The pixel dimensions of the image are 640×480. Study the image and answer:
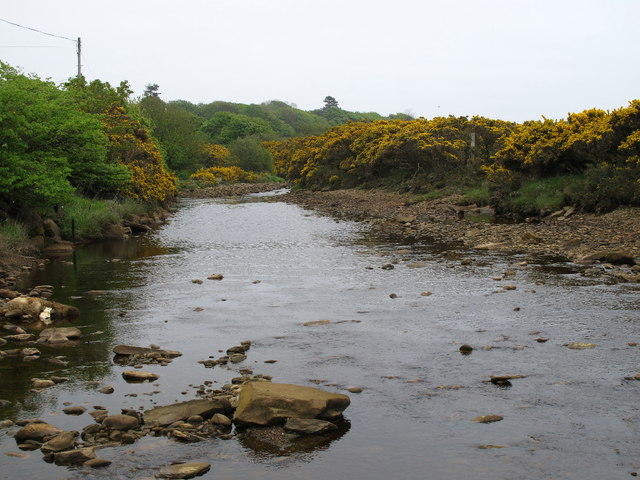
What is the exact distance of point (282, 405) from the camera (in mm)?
8234

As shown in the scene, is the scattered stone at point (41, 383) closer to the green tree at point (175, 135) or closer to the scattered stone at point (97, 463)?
the scattered stone at point (97, 463)

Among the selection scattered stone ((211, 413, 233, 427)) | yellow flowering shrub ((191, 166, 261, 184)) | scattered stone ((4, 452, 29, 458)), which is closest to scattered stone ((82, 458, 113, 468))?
scattered stone ((4, 452, 29, 458))

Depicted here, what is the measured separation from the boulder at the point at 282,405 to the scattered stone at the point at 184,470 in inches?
43.4

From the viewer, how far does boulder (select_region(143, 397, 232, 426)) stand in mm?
8273

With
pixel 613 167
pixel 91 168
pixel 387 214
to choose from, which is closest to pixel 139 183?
pixel 91 168

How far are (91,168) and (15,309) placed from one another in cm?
1769

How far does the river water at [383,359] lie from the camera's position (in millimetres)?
7289

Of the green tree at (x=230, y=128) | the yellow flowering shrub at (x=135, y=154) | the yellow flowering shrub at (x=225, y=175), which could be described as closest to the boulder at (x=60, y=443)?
the yellow flowering shrub at (x=135, y=154)

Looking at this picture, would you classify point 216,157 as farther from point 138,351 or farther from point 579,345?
point 579,345

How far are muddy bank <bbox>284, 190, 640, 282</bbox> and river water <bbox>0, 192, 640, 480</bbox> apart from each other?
1.72 meters

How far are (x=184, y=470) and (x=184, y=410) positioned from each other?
157 centimetres

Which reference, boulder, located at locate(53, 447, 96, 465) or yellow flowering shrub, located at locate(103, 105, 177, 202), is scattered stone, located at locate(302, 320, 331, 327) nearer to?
boulder, located at locate(53, 447, 96, 465)

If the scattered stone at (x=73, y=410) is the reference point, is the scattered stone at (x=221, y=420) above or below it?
above

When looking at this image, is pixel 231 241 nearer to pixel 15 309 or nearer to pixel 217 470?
pixel 15 309
